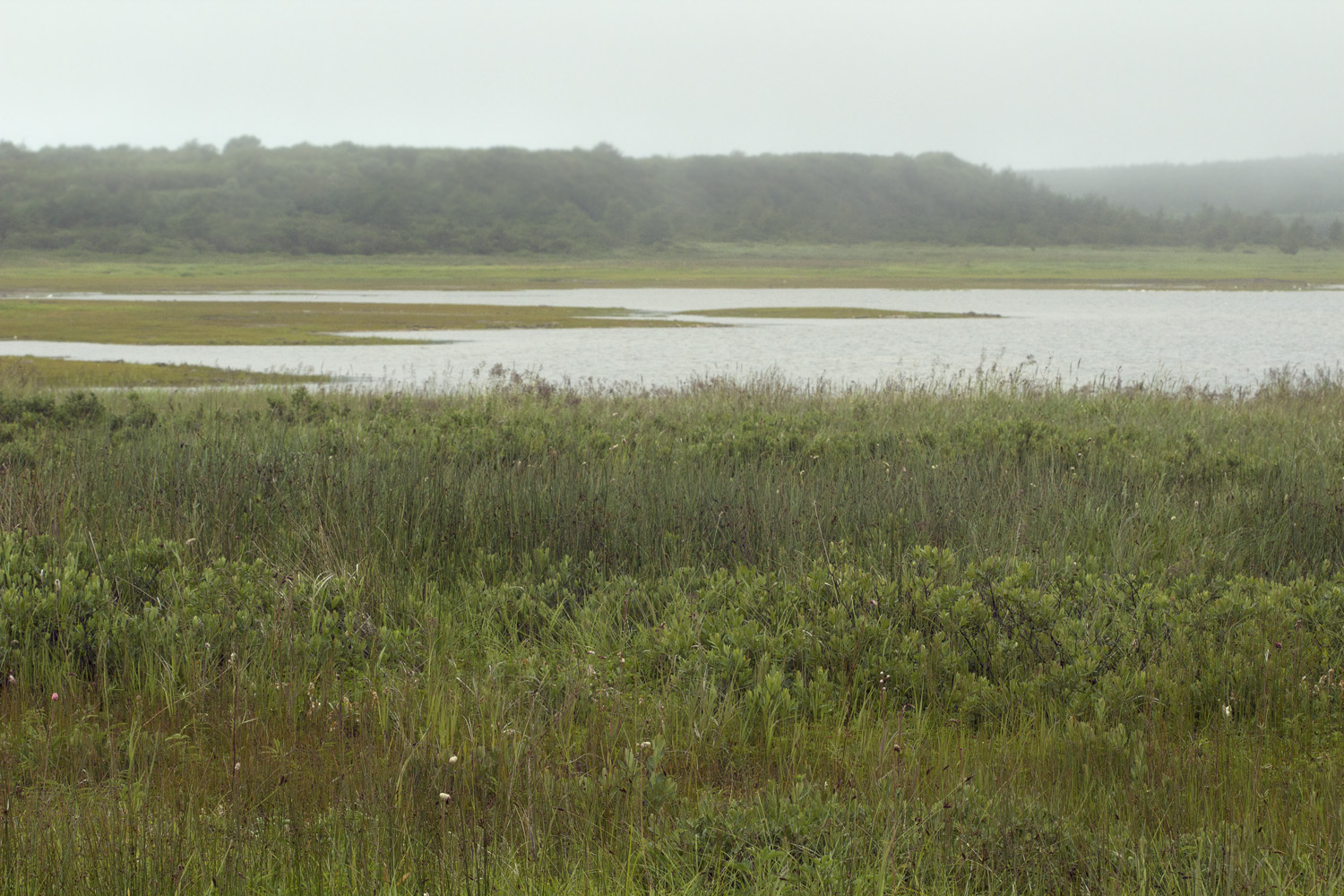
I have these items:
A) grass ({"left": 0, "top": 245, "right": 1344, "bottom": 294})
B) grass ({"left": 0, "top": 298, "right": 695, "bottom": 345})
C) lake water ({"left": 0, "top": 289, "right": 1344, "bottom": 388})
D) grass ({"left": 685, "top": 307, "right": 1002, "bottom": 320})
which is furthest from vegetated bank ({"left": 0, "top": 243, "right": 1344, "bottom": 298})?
lake water ({"left": 0, "top": 289, "right": 1344, "bottom": 388})

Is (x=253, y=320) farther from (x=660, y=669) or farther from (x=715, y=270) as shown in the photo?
(x=715, y=270)

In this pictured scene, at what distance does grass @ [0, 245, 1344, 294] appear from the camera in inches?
4006

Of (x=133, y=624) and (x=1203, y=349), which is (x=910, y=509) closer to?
(x=133, y=624)

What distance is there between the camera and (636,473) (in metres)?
8.63

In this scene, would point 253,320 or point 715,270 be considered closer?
point 253,320

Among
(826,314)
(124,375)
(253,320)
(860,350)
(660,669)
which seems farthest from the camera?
(826,314)

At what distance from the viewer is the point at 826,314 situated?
58125 millimetres

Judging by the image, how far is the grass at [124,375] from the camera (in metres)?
22.6

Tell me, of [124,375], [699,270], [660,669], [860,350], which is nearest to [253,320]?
[124,375]

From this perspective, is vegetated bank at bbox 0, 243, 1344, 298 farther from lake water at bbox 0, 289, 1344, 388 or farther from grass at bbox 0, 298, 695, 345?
lake water at bbox 0, 289, 1344, 388

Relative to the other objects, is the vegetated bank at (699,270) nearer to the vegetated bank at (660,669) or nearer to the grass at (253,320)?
the grass at (253,320)

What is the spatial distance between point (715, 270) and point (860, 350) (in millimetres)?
102427

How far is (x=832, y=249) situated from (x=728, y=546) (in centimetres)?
19662

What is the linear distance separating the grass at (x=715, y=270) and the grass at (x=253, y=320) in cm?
2614
